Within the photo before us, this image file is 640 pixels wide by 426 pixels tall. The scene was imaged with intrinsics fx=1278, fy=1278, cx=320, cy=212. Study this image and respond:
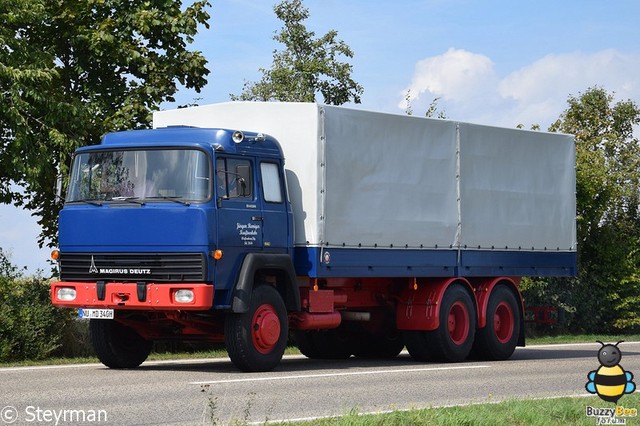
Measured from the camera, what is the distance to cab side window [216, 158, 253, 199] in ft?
55.2

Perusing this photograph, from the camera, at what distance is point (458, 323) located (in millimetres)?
20812

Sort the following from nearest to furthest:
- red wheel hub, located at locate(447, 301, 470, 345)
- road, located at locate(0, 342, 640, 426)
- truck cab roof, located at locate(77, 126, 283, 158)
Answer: road, located at locate(0, 342, 640, 426) < truck cab roof, located at locate(77, 126, 283, 158) < red wheel hub, located at locate(447, 301, 470, 345)

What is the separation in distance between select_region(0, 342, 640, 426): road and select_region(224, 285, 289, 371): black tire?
239mm

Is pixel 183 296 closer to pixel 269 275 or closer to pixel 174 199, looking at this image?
pixel 174 199

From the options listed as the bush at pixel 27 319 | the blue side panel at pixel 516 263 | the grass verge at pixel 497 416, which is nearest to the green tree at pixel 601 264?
the blue side panel at pixel 516 263

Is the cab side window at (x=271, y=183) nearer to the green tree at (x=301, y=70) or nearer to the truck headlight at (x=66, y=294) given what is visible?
the truck headlight at (x=66, y=294)

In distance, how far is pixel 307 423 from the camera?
35.5 feet

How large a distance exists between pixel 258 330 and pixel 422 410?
220 inches

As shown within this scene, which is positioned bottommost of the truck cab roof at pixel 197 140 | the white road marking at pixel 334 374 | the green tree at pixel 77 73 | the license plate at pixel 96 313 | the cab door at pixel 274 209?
the white road marking at pixel 334 374

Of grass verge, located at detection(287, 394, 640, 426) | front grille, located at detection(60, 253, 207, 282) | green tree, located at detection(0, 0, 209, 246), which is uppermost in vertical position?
green tree, located at detection(0, 0, 209, 246)

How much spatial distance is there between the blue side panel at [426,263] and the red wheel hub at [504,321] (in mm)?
585

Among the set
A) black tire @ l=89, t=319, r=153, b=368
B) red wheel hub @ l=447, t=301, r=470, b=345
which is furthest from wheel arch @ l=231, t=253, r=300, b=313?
red wheel hub @ l=447, t=301, r=470, b=345

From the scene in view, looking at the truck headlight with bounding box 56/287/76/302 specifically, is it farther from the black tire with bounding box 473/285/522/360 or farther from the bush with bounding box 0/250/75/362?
the black tire with bounding box 473/285/522/360

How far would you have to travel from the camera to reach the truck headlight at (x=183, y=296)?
1619cm
